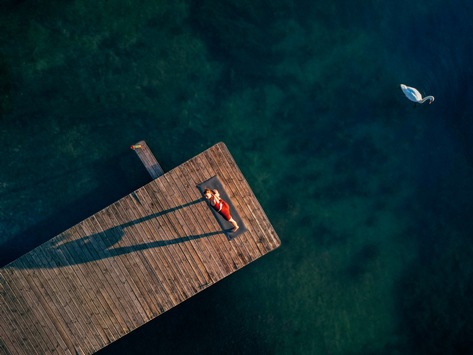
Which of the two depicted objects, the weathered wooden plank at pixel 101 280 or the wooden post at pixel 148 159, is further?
the wooden post at pixel 148 159

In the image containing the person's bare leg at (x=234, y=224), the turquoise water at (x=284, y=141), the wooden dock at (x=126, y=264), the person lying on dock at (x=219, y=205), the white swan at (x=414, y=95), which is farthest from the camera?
the turquoise water at (x=284, y=141)

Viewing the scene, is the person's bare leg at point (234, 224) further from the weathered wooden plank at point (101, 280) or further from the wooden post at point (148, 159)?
the weathered wooden plank at point (101, 280)

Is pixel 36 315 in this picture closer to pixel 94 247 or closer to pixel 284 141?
pixel 94 247

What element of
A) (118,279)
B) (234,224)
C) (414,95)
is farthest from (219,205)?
(414,95)

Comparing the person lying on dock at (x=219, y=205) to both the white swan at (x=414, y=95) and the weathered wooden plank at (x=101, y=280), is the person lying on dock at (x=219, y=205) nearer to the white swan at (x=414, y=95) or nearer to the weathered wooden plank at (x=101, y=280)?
the weathered wooden plank at (x=101, y=280)

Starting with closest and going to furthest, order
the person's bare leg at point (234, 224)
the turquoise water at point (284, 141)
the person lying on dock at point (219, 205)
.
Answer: the person lying on dock at point (219, 205), the person's bare leg at point (234, 224), the turquoise water at point (284, 141)

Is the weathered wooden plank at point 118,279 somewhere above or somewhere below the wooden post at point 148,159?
below

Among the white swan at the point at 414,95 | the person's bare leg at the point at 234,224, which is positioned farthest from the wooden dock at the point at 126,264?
the white swan at the point at 414,95
